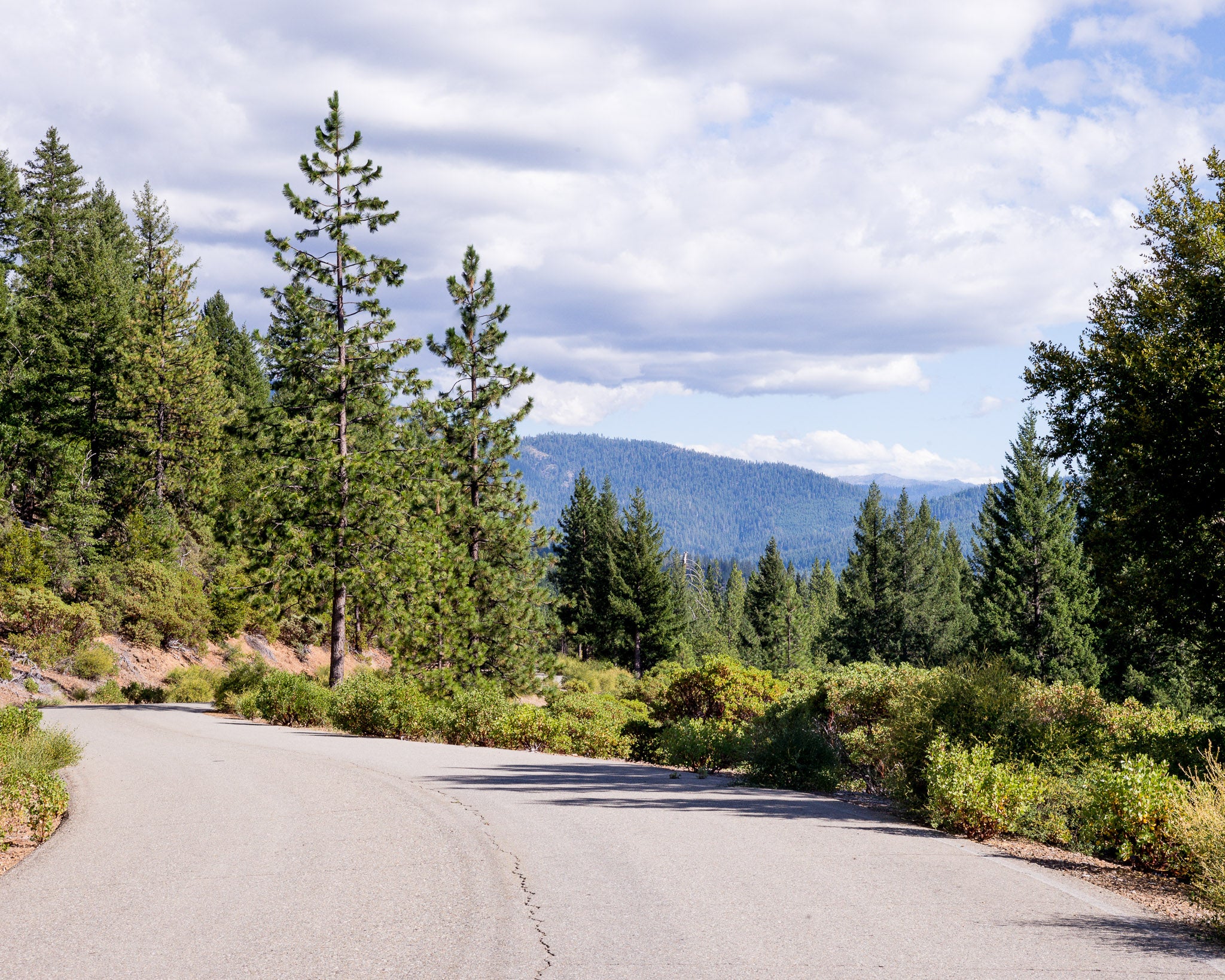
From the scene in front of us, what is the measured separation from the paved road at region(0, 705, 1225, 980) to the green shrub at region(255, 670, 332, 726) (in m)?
10.3

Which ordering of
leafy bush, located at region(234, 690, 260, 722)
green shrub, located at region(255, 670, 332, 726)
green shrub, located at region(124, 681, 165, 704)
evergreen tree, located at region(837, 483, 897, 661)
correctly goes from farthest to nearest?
evergreen tree, located at region(837, 483, 897, 661) < green shrub, located at region(124, 681, 165, 704) < leafy bush, located at region(234, 690, 260, 722) < green shrub, located at region(255, 670, 332, 726)

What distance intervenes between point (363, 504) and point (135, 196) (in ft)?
155

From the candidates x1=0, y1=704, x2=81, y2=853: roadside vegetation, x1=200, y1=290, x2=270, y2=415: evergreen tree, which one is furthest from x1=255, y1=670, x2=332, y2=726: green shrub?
x1=200, y1=290, x2=270, y2=415: evergreen tree

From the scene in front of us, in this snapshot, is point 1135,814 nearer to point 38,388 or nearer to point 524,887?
point 524,887

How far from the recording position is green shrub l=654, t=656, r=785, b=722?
73.9 ft

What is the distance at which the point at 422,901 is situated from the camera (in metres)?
6.17

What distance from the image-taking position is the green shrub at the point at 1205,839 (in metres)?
5.96

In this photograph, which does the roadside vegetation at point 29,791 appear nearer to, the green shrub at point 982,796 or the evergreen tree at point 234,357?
the green shrub at point 982,796

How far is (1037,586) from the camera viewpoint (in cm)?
4616

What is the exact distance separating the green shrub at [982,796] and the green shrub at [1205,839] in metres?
1.38

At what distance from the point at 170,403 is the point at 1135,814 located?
145 feet

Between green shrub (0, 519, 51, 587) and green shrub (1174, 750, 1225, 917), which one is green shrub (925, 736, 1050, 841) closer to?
green shrub (1174, 750, 1225, 917)

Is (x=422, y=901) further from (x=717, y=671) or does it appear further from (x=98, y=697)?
(x=98, y=697)

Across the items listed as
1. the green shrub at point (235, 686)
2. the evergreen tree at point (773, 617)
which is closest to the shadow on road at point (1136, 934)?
the green shrub at point (235, 686)
